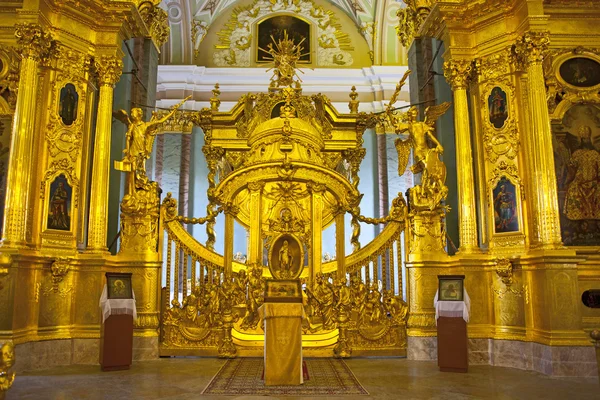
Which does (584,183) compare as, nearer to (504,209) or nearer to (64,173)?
(504,209)

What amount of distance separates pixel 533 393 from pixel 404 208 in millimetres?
4204

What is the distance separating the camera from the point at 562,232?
9391mm

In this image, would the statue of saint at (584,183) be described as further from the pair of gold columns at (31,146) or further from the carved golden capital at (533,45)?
the pair of gold columns at (31,146)

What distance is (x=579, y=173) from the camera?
377 inches

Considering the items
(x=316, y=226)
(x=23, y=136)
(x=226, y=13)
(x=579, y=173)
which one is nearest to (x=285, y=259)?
(x=316, y=226)

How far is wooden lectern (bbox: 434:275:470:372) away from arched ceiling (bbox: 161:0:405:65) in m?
12.6

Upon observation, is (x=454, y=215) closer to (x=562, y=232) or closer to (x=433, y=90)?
(x=562, y=232)

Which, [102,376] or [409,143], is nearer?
[102,376]

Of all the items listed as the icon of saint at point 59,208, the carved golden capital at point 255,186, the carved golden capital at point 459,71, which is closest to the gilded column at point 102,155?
the icon of saint at point 59,208

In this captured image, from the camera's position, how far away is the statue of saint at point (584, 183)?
9453 millimetres

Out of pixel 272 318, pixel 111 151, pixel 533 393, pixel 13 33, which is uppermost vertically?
pixel 13 33

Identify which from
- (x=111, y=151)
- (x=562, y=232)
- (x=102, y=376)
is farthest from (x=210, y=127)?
(x=562, y=232)

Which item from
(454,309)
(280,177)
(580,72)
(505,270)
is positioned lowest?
(454,309)

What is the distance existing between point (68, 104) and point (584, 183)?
931cm
